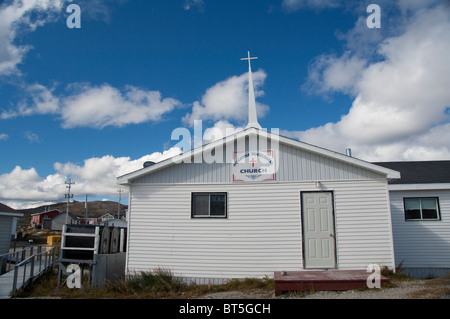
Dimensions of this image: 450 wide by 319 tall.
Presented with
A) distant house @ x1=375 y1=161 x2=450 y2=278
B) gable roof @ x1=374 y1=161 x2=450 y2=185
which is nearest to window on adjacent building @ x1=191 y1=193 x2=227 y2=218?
distant house @ x1=375 y1=161 x2=450 y2=278

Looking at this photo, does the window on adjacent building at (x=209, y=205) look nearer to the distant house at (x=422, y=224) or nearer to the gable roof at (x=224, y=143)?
the gable roof at (x=224, y=143)

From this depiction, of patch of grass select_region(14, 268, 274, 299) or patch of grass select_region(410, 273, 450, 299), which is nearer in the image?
patch of grass select_region(410, 273, 450, 299)

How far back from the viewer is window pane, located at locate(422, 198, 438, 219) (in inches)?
469

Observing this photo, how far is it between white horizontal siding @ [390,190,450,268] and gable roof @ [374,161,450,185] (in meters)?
0.48

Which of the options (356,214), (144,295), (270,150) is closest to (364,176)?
(356,214)

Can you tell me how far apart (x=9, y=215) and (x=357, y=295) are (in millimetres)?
18912

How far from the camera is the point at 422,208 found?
12031 mm

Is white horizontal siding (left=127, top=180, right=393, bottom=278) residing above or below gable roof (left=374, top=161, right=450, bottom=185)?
below

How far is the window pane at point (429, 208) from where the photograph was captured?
11906 mm

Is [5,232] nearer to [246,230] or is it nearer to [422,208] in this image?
[246,230]

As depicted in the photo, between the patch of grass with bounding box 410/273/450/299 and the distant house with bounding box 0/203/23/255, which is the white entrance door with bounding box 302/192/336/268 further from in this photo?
the distant house with bounding box 0/203/23/255

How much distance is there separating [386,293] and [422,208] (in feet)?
21.6

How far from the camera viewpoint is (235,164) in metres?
9.92
